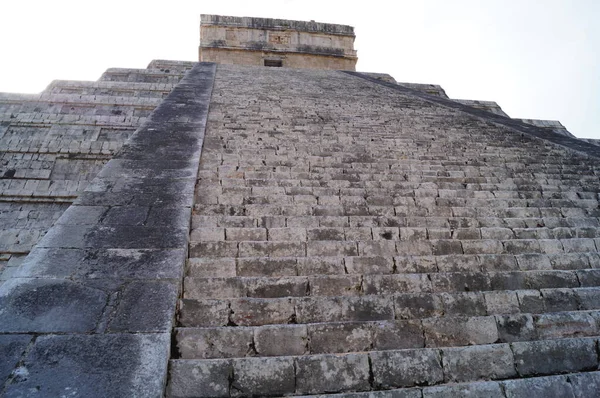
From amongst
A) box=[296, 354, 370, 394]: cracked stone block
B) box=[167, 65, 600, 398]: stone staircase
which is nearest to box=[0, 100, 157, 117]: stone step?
box=[167, 65, 600, 398]: stone staircase

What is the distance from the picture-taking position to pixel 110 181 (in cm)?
381

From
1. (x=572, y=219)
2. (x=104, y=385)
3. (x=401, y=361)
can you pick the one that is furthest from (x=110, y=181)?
(x=572, y=219)

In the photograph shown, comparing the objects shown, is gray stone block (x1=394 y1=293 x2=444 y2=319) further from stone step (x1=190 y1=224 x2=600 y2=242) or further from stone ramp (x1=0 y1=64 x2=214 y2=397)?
stone ramp (x1=0 y1=64 x2=214 y2=397)

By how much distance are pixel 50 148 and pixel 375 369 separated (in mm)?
6821

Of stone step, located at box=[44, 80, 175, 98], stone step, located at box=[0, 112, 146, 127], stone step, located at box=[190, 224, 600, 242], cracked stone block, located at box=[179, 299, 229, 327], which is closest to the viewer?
cracked stone block, located at box=[179, 299, 229, 327]

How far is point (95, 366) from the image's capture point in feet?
6.50

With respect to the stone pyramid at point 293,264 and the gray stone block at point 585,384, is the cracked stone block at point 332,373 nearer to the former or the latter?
the stone pyramid at point 293,264

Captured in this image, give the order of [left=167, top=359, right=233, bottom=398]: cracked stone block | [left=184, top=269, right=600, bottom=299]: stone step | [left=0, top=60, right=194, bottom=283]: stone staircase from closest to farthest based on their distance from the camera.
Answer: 1. [left=167, top=359, right=233, bottom=398]: cracked stone block
2. [left=184, top=269, right=600, bottom=299]: stone step
3. [left=0, top=60, right=194, bottom=283]: stone staircase

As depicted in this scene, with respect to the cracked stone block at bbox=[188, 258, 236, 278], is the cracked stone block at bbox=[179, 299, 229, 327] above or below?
below

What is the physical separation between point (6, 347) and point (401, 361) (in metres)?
2.37

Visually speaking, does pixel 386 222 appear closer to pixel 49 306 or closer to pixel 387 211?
pixel 387 211

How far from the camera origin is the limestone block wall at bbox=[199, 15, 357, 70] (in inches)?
651

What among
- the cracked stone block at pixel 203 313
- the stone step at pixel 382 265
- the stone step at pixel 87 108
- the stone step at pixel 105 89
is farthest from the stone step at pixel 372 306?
the stone step at pixel 105 89

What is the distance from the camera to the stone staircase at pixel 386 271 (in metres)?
2.20
